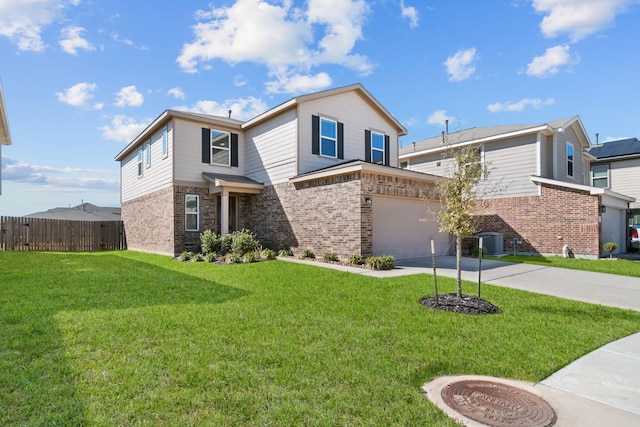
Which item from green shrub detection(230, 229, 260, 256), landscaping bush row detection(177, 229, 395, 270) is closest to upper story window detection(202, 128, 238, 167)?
landscaping bush row detection(177, 229, 395, 270)

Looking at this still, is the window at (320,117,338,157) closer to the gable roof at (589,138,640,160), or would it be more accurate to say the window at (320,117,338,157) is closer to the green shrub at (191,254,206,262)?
the green shrub at (191,254,206,262)

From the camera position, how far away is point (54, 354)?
3717mm

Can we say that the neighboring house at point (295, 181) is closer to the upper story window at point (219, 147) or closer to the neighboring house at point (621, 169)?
the upper story window at point (219, 147)

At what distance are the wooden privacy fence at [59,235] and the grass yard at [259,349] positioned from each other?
13451mm

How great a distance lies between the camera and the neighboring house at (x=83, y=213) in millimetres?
22069

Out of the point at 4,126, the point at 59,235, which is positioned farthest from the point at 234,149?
the point at 59,235

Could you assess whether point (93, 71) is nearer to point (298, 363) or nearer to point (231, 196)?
point (231, 196)

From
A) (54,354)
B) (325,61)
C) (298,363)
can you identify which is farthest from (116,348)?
(325,61)

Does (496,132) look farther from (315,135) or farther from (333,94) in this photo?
(315,135)

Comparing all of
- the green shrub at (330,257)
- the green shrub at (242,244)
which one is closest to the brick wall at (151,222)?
the green shrub at (242,244)

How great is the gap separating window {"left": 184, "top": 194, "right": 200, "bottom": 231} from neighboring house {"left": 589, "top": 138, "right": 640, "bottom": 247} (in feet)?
78.9

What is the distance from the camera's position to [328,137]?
14562mm

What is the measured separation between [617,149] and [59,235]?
34.1m

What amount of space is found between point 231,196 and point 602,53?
14.5 metres
